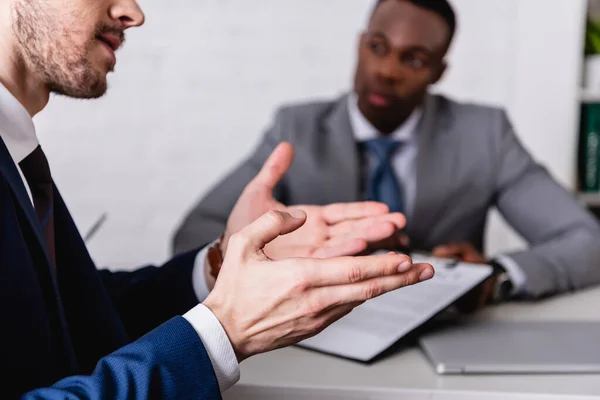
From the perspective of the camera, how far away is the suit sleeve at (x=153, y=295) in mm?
881

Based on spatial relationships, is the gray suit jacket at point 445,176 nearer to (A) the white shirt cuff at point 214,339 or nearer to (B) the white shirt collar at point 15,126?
(B) the white shirt collar at point 15,126

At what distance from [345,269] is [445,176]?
1073mm

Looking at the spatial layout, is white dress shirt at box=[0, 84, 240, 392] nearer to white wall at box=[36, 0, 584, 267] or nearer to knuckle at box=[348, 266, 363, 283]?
knuckle at box=[348, 266, 363, 283]

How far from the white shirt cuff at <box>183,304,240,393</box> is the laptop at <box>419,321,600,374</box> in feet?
0.94

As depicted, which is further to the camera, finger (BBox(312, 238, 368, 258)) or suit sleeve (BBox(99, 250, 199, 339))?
suit sleeve (BBox(99, 250, 199, 339))

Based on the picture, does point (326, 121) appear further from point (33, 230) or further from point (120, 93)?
point (33, 230)

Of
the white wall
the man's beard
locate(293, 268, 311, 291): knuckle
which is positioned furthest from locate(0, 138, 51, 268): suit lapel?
the white wall

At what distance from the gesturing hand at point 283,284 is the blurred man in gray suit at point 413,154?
0.88 metres

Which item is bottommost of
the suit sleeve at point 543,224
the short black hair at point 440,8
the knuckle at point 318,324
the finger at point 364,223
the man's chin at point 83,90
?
the suit sleeve at point 543,224

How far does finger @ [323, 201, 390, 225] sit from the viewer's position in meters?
0.85

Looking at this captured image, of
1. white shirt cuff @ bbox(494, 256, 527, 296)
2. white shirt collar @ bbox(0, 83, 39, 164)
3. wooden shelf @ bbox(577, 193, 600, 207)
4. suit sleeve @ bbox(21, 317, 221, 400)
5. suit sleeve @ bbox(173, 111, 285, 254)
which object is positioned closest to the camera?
suit sleeve @ bbox(21, 317, 221, 400)

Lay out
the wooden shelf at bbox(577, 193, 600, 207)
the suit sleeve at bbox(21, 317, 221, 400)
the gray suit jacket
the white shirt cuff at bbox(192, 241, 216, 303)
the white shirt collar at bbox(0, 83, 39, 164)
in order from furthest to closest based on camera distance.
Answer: the wooden shelf at bbox(577, 193, 600, 207), the gray suit jacket, the white shirt cuff at bbox(192, 241, 216, 303), the white shirt collar at bbox(0, 83, 39, 164), the suit sleeve at bbox(21, 317, 221, 400)

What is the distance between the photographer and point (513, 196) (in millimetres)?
1598

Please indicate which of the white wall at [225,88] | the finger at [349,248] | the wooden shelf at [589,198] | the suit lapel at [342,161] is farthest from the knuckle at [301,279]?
the wooden shelf at [589,198]
